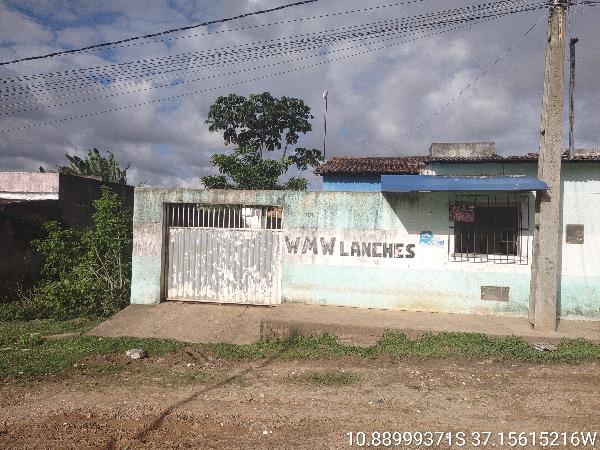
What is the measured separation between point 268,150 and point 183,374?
1825cm

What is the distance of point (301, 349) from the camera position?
21.6ft

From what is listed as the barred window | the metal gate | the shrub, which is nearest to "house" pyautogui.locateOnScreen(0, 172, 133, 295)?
the shrub

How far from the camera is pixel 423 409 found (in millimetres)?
4535

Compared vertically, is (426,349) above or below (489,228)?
below

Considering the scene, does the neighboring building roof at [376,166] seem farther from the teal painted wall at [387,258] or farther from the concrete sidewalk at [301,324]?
the concrete sidewalk at [301,324]

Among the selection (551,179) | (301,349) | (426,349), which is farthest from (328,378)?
(551,179)

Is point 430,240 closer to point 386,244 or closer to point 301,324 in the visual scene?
point 386,244

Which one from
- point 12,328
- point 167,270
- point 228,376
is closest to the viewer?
point 228,376

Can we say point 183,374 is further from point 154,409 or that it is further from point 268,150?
point 268,150

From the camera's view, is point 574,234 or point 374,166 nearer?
point 574,234

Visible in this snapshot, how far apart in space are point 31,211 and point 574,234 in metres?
13.3

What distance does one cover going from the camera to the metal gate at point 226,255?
838cm

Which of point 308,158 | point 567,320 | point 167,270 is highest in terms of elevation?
point 308,158

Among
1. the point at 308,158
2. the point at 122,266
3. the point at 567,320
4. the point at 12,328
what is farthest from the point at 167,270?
the point at 308,158
